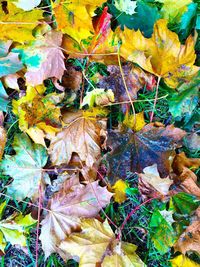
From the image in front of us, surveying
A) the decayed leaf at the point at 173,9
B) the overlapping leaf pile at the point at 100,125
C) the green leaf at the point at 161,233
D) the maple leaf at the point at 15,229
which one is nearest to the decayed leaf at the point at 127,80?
the overlapping leaf pile at the point at 100,125

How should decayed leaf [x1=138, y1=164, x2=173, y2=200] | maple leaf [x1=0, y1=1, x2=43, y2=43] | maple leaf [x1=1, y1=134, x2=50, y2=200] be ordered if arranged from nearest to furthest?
decayed leaf [x1=138, y1=164, x2=173, y2=200] → maple leaf [x1=0, y1=1, x2=43, y2=43] → maple leaf [x1=1, y1=134, x2=50, y2=200]

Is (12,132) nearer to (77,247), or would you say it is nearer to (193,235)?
(77,247)

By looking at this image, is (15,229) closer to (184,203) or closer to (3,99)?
(3,99)

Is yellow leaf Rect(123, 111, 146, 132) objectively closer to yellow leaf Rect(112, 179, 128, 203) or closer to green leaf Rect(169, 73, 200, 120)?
green leaf Rect(169, 73, 200, 120)

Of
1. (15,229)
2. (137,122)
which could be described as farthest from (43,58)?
(15,229)

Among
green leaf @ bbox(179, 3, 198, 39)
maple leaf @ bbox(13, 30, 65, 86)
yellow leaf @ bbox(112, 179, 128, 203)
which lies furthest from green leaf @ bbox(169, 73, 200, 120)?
maple leaf @ bbox(13, 30, 65, 86)

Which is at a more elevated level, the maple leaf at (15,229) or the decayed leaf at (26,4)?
the decayed leaf at (26,4)

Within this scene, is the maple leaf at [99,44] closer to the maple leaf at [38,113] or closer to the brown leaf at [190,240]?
the maple leaf at [38,113]
